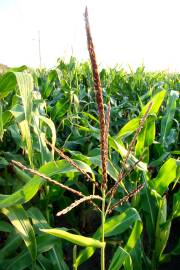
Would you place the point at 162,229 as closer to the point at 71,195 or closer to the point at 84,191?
the point at 84,191

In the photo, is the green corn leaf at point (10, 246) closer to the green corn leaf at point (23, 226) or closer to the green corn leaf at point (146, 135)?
the green corn leaf at point (23, 226)

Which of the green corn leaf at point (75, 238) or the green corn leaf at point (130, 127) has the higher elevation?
the green corn leaf at point (130, 127)

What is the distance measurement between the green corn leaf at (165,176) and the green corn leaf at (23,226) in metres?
0.54

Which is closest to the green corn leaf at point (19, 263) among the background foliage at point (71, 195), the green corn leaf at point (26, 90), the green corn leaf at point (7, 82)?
the background foliage at point (71, 195)

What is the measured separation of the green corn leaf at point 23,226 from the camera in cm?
105

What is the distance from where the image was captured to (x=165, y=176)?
1.36m

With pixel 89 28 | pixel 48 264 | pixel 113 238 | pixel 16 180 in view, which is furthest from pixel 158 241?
pixel 89 28

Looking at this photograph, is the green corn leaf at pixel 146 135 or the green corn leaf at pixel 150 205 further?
the green corn leaf at pixel 146 135

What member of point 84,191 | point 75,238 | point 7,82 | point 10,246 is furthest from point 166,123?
point 75,238

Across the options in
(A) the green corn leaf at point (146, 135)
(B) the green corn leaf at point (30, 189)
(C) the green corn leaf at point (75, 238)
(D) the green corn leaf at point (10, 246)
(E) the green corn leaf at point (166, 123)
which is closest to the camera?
(C) the green corn leaf at point (75, 238)

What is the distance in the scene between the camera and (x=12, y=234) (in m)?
1.23

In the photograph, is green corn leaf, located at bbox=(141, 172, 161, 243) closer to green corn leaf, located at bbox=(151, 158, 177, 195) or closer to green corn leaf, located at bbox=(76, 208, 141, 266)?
green corn leaf, located at bbox=(151, 158, 177, 195)

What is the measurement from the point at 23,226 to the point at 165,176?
1.94 feet

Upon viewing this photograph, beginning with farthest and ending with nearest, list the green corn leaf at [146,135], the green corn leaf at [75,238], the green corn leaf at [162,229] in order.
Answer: the green corn leaf at [146,135] → the green corn leaf at [162,229] → the green corn leaf at [75,238]
